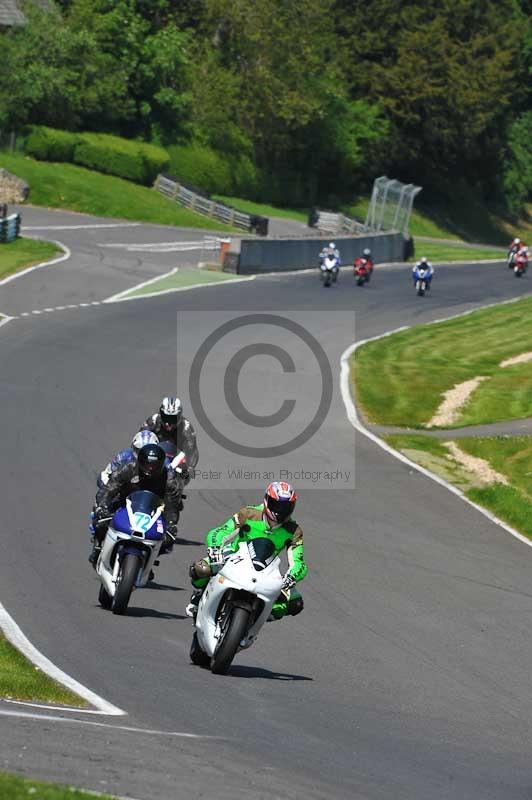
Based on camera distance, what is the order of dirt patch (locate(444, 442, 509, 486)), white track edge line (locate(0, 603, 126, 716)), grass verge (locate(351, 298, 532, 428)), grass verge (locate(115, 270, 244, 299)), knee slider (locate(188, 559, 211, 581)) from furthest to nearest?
grass verge (locate(115, 270, 244, 299)) < grass verge (locate(351, 298, 532, 428)) < dirt patch (locate(444, 442, 509, 486)) < knee slider (locate(188, 559, 211, 581)) < white track edge line (locate(0, 603, 126, 716))

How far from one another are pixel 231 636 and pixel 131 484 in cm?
318

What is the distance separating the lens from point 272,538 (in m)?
11.5

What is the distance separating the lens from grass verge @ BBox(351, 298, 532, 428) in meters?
28.6

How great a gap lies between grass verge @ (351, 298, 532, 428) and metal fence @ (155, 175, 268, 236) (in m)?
21.3

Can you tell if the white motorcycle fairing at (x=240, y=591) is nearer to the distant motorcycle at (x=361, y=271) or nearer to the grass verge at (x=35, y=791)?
the grass verge at (x=35, y=791)

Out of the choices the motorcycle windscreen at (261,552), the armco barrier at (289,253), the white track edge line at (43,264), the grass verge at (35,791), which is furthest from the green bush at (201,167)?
the grass verge at (35,791)

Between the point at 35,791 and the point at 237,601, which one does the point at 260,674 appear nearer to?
the point at 237,601

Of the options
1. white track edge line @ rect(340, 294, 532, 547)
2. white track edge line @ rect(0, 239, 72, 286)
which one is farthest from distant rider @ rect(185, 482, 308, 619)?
white track edge line @ rect(0, 239, 72, 286)

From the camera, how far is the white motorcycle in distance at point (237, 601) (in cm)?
1084

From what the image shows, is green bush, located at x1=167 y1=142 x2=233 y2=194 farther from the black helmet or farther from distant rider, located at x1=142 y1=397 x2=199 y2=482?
the black helmet

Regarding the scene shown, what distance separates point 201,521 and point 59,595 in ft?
14.7

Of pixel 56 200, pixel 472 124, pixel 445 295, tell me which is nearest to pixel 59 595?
pixel 445 295

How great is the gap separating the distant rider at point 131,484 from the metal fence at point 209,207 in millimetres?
51774

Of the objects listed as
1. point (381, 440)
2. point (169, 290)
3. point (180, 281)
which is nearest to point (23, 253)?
point (180, 281)
